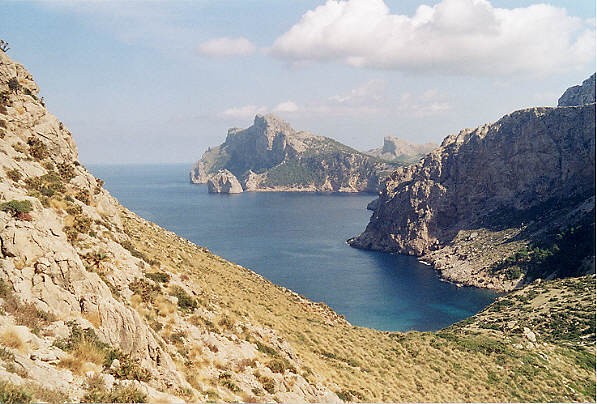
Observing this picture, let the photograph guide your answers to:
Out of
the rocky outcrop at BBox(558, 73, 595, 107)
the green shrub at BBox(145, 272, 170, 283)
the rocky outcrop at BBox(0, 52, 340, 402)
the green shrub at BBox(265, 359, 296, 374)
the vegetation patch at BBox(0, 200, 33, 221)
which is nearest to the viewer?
the rocky outcrop at BBox(0, 52, 340, 402)

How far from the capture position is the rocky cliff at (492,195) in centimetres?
13718

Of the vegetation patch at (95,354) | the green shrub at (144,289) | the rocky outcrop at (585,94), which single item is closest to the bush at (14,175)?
the green shrub at (144,289)

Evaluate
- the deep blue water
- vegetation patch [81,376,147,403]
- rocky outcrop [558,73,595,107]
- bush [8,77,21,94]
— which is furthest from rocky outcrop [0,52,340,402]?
rocky outcrop [558,73,595,107]

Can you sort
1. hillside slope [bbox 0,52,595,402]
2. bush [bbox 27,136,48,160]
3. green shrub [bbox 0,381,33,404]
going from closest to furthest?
green shrub [bbox 0,381,33,404] < hillside slope [bbox 0,52,595,402] < bush [bbox 27,136,48,160]

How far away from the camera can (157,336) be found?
69.5 ft

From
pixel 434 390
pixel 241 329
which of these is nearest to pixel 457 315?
pixel 434 390

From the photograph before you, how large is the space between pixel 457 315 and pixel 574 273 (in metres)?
38.8

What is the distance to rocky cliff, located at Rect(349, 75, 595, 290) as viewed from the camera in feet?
450

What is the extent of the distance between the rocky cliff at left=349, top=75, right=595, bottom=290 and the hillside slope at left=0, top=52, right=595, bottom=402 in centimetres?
8729

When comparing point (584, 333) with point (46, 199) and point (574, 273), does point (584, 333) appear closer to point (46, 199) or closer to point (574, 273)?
point (574, 273)

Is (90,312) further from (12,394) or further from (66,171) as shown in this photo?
(66,171)

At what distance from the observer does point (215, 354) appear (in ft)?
78.2

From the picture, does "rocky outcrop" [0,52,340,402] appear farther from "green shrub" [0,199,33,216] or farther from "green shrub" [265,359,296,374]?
"green shrub" [265,359,296,374]

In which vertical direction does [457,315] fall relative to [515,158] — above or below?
below
